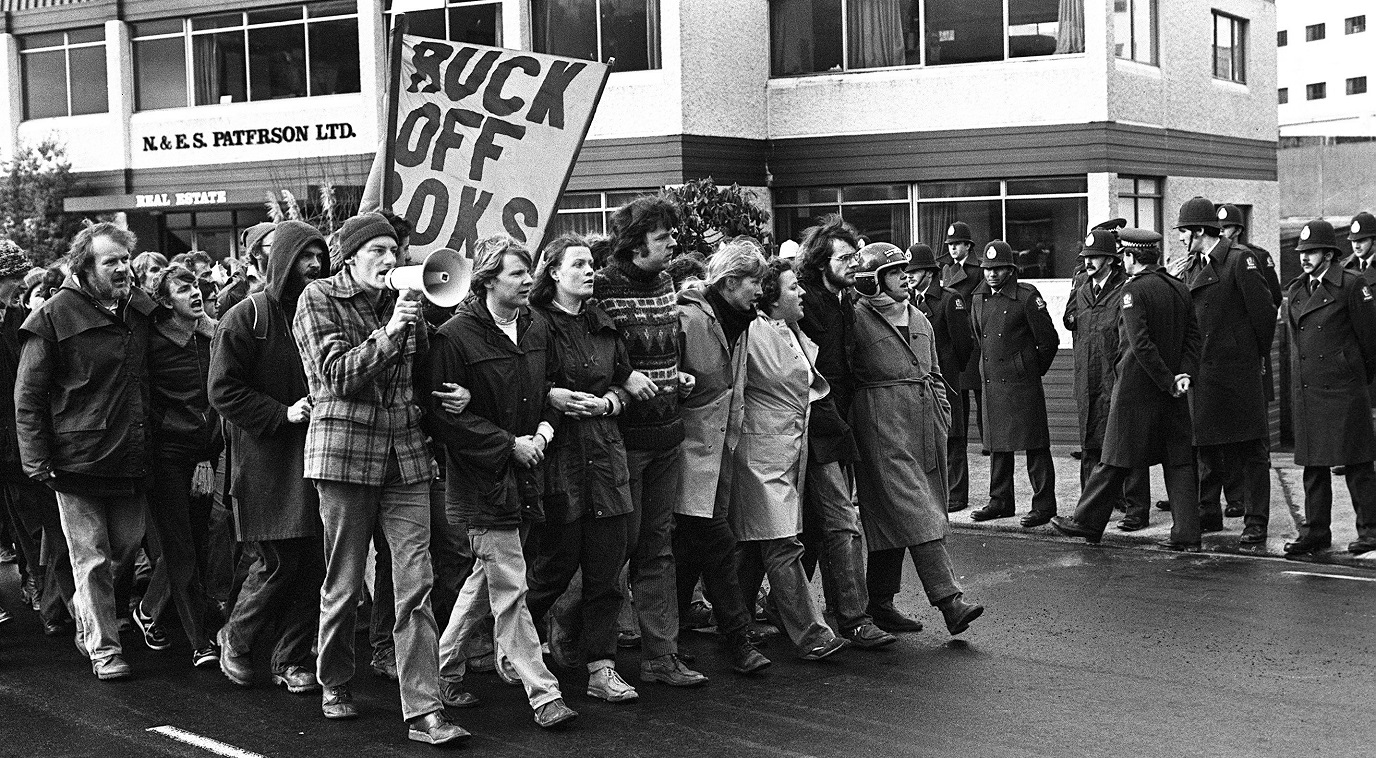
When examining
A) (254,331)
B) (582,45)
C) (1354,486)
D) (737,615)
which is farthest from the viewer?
(582,45)

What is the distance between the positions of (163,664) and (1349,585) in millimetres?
6468

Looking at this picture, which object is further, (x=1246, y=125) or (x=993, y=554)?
(x=1246, y=125)

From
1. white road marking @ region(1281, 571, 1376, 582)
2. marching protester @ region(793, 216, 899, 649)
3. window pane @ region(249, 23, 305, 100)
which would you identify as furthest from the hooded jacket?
window pane @ region(249, 23, 305, 100)

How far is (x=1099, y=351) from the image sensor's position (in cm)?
1188

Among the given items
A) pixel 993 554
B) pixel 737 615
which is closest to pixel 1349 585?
pixel 993 554

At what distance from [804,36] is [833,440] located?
15.5m

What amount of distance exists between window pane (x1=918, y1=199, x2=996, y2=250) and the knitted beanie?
15.3m

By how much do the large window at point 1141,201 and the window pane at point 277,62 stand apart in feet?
43.0

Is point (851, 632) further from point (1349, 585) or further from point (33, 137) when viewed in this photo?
point (33, 137)

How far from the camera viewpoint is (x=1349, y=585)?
9.32m

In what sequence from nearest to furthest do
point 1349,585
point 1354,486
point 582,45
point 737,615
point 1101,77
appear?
1. point 737,615
2. point 1349,585
3. point 1354,486
4. point 1101,77
5. point 582,45

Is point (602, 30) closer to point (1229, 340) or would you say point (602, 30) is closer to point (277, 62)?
point (277, 62)

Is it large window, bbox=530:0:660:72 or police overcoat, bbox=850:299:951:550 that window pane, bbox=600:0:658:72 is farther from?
police overcoat, bbox=850:299:951:550

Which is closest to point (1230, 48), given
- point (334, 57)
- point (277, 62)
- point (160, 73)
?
point (334, 57)
